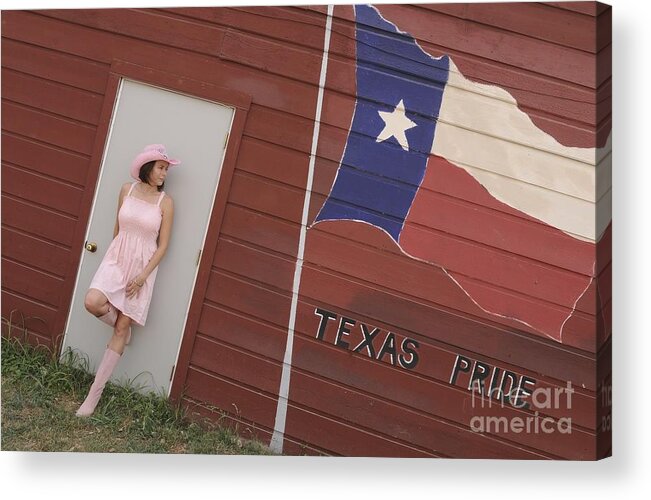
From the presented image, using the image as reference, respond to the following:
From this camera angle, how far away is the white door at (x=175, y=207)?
5488 millimetres

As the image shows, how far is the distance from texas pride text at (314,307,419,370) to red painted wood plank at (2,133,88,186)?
1657mm

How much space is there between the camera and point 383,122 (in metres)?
5.25

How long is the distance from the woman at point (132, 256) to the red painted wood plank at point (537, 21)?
186 cm

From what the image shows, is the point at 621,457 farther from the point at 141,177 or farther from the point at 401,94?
the point at 141,177

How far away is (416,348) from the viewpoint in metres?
5.25

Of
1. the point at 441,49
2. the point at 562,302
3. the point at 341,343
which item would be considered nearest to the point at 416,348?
the point at 341,343

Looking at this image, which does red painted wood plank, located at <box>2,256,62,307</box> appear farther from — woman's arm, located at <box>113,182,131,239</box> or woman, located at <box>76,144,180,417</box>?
woman's arm, located at <box>113,182,131,239</box>

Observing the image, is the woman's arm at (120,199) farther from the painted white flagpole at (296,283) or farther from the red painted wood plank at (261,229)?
the painted white flagpole at (296,283)

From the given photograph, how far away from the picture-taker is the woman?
5465 mm

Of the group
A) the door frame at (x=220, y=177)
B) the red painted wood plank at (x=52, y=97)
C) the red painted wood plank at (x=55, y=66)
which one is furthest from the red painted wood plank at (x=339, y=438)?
the red painted wood plank at (x=55, y=66)

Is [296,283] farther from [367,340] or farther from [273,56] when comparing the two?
[273,56]

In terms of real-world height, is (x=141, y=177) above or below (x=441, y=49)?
below

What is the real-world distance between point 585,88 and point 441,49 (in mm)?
781

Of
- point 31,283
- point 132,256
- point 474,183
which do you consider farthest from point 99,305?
point 474,183
